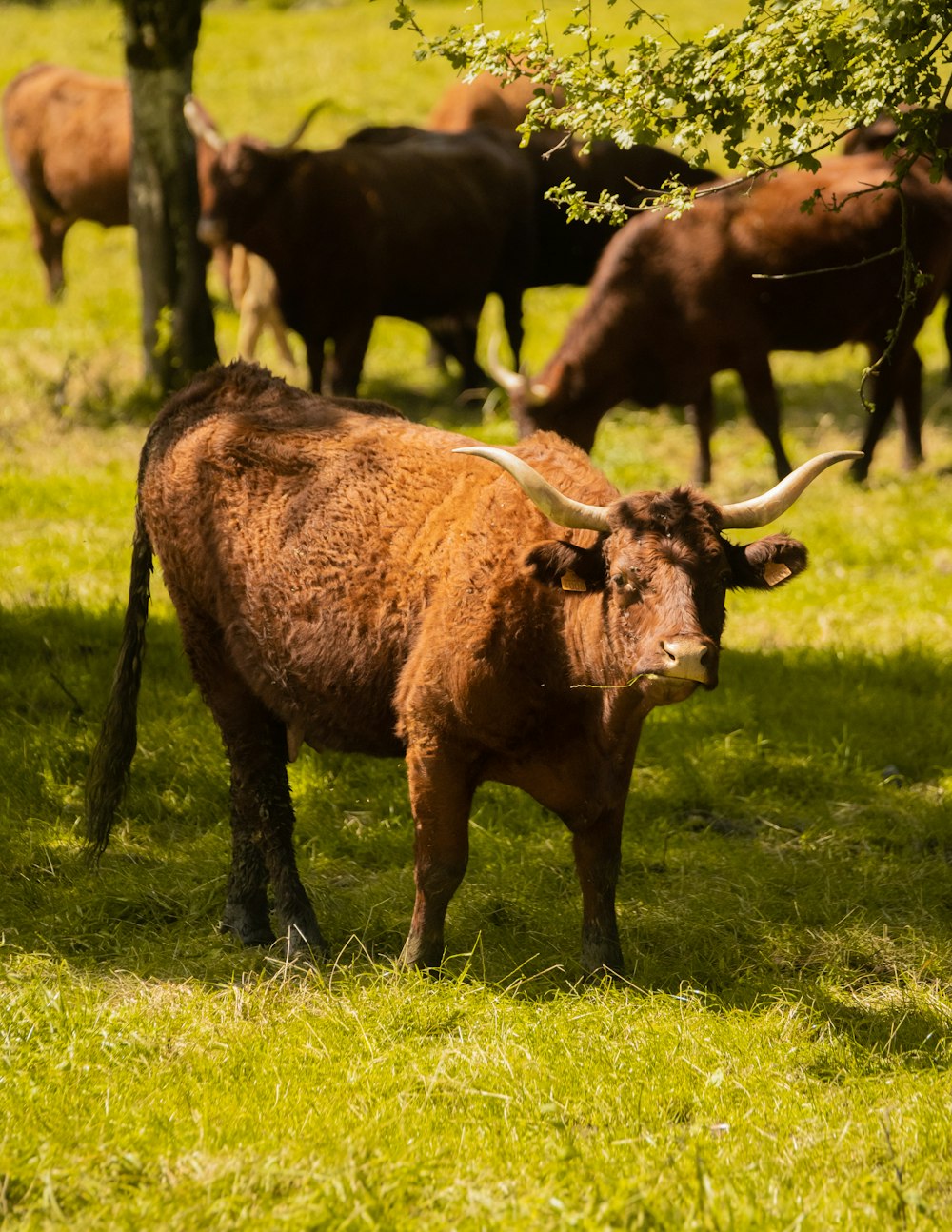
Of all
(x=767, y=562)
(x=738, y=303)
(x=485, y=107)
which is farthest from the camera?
(x=485, y=107)

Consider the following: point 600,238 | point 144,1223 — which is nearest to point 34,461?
point 600,238

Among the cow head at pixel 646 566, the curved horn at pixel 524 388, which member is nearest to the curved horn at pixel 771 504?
the cow head at pixel 646 566

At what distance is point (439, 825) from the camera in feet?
17.9

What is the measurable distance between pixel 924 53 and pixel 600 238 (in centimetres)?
971

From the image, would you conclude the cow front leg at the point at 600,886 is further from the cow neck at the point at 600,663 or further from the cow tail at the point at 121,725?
the cow tail at the point at 121,725

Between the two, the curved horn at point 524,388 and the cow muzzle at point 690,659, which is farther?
the curved horn at point 524,388

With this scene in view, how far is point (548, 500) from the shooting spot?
5082mm

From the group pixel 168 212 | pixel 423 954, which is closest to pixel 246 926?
pixel 423 954

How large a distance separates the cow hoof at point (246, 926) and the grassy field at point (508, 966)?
0.10 m

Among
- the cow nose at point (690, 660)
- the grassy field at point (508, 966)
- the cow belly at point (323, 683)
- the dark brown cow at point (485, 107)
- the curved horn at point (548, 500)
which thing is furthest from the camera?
the dark brown cow at point (485, 107)

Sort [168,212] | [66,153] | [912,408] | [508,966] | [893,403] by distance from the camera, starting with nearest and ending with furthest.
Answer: [508,966] < [168,212] < [893,403] < [912,408] < [66,153]

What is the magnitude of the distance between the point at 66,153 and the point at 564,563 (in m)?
13.0

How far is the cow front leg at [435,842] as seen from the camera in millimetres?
5422

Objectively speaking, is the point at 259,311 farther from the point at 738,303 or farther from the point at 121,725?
the point at 121,725
